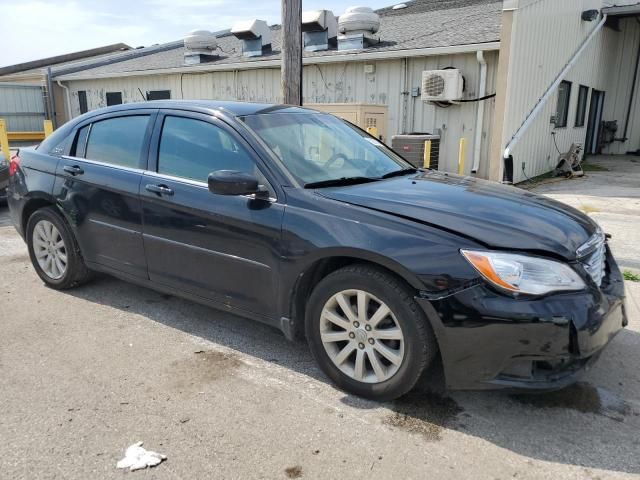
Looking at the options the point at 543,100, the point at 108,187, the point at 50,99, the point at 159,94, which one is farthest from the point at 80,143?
the point at 50,99

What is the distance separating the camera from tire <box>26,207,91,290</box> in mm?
4293

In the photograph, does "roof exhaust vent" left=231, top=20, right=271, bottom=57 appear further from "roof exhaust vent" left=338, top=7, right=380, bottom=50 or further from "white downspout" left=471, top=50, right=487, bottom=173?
"white downspout" left=471, top=50, right=487, bottom=173

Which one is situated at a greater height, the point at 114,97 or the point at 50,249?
the point at 114,97

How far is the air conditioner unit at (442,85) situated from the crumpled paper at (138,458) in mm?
8971

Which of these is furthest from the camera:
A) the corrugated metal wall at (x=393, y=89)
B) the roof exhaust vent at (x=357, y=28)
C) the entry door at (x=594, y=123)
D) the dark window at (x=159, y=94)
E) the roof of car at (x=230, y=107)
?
the dark window at (x=159, y=94)

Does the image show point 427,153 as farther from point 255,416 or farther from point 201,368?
point 255,416

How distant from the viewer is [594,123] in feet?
54.3

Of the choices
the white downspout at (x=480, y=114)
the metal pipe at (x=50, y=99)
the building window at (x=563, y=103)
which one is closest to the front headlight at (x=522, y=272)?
the white downspout at (x=480, y=114)

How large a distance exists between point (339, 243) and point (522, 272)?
915mm

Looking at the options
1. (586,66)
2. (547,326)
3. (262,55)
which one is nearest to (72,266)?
(547,326)

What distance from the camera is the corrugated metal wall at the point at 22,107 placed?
21109 mm

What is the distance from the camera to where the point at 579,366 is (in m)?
2.50

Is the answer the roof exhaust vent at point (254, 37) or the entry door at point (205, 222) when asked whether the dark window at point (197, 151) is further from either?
the roof exhaust vent at point (254, 37)

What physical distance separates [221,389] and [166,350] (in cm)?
67
